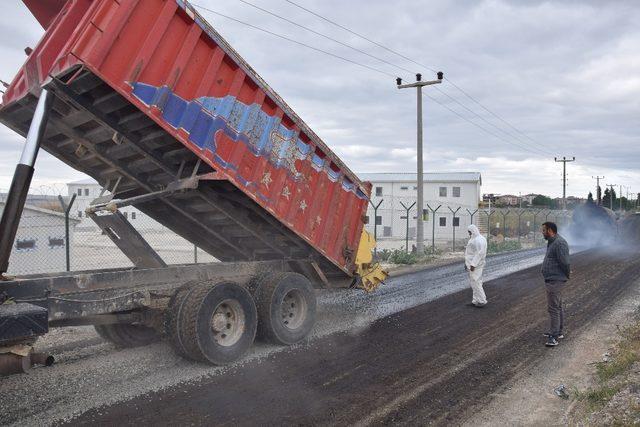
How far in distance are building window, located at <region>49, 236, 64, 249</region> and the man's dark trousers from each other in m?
9.43

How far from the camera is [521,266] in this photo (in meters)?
16.7

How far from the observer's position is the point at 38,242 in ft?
33.5

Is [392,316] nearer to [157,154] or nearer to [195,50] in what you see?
[157,154]

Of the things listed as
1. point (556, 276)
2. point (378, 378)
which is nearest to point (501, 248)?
point (556, 276)

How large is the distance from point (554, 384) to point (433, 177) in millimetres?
46401

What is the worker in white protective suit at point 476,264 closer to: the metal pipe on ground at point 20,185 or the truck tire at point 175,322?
the truck tire at point 175,322

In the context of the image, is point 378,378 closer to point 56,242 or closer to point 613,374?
point 613,374

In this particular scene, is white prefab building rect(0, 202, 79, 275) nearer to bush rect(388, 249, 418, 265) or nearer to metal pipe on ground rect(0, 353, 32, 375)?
metal pipe on ground rect(0, 353, 32, 375)

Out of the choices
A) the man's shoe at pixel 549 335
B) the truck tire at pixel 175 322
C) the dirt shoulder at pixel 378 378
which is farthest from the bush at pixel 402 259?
the truck tire at pixel 175 322

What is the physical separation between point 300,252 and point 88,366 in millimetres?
3275

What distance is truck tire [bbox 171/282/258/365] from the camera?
18.5 ft

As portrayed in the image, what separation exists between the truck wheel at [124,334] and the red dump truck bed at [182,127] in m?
1.68

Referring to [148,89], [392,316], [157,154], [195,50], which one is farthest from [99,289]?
[392,316]

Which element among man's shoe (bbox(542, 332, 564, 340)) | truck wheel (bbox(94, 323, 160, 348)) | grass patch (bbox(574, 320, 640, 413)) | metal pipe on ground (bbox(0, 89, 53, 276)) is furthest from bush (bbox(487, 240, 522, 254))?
metal pipe on ground (bbox(0, 89, 53, 276))
